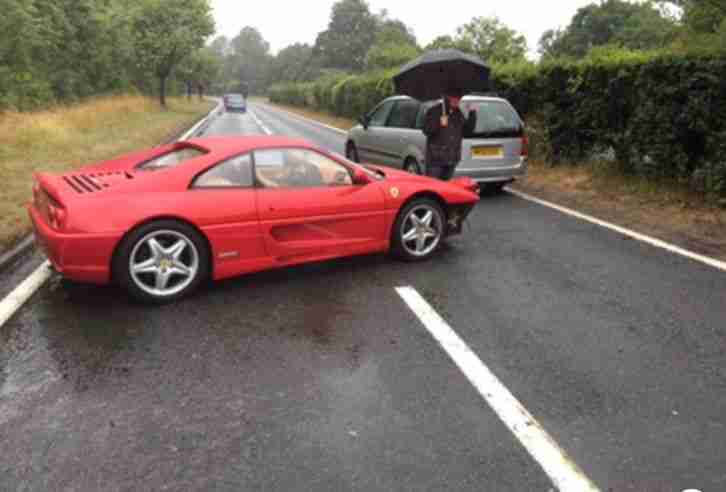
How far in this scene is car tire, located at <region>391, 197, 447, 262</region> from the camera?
227 inches

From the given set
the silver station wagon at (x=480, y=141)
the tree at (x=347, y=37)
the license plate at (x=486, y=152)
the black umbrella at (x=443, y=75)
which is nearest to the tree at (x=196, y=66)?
the silver station wagon at (x=480, y=141)

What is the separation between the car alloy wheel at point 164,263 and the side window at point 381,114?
21.1 feet

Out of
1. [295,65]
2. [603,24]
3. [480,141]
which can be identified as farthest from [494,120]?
[295,65]

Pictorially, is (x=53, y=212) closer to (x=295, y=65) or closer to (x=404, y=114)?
(x=404, y=114)

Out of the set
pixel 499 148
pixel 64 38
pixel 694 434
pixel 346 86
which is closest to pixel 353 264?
pixel 694 434

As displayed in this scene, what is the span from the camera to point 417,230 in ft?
19.2

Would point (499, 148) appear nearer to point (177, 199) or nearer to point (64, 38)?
point (177, 199)

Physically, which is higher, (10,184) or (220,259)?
(220,259)

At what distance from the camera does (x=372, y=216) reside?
5539 millimetres

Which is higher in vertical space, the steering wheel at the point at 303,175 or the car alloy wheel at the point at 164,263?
the steering wheel at the point at 303,175

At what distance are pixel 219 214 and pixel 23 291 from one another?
1830 millimetres

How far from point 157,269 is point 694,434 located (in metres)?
3.79

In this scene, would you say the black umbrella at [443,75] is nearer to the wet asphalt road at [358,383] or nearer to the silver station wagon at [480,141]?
the silver station wagon at [480,141]

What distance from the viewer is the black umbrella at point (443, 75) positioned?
25.0ft
